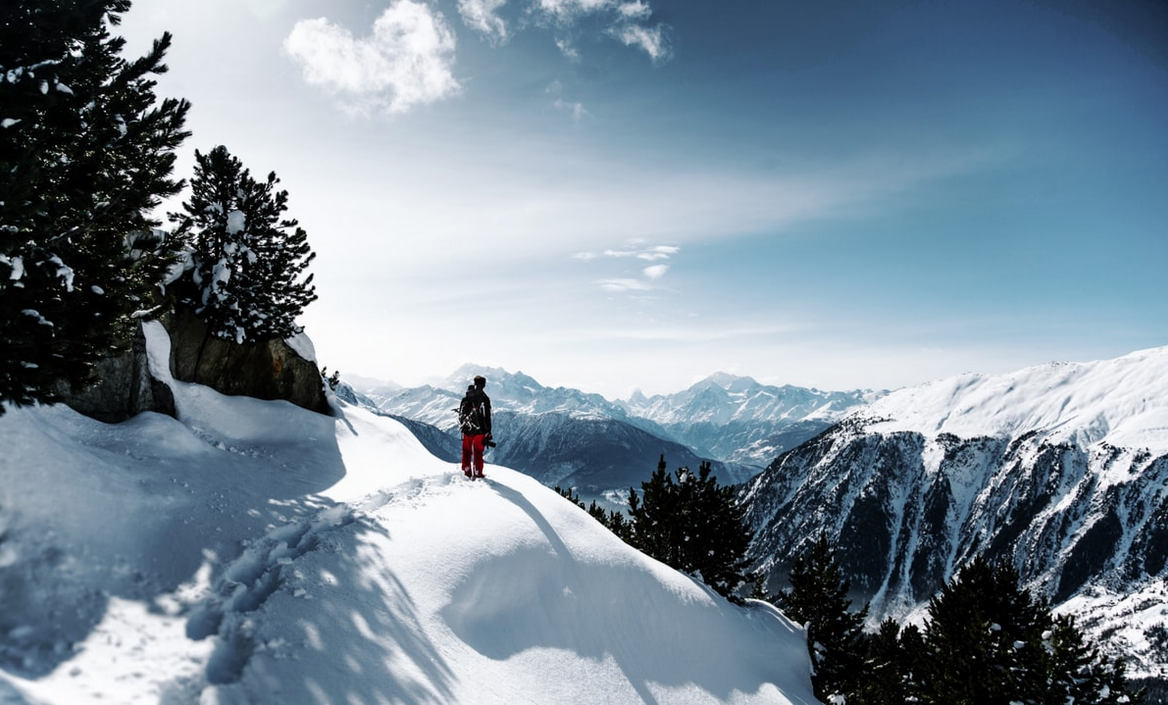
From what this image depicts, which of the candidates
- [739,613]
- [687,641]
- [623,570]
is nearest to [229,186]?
[623,570]

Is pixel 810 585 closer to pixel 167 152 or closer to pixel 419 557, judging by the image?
pixel 419 557

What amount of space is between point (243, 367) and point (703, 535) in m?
24.8

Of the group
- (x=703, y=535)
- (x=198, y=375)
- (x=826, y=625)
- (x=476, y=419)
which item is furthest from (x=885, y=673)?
(x=198, y=375)

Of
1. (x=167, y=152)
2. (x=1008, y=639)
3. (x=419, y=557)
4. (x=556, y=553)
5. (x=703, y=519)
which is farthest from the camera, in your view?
(x=703, y=519)

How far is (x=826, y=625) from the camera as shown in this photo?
30047mm

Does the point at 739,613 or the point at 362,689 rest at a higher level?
the point at 362,689

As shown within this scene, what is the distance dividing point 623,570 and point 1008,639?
805 inches

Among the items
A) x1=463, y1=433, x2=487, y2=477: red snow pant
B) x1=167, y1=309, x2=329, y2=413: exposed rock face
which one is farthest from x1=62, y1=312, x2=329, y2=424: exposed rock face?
x1=463, y1=433, x2=487, y2=477: red snow pant

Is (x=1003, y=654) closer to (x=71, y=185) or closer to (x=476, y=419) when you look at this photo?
(x=476, y=419)

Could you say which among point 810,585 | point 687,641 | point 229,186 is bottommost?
point 810,585

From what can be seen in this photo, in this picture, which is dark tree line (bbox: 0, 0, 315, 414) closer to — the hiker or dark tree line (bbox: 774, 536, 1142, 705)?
the hiker

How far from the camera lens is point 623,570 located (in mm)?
15250

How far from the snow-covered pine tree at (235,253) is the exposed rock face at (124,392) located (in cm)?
448

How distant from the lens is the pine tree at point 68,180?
6.82 metres
